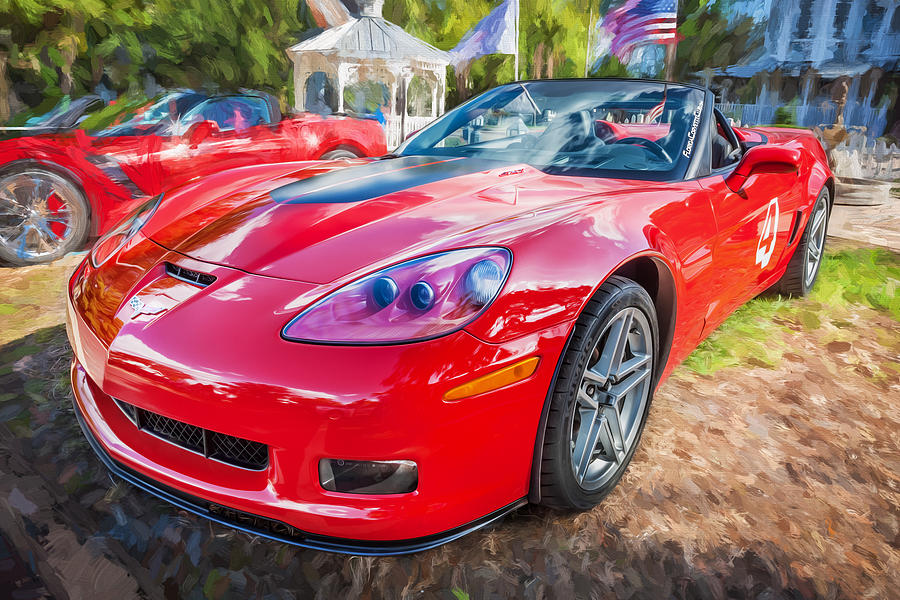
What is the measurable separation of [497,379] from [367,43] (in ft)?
52.3

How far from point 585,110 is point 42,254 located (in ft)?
12.8

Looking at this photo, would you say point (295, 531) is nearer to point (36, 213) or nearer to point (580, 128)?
point (580, 128)

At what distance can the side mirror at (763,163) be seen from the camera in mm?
2316

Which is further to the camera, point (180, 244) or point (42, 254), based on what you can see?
point (42, 254)

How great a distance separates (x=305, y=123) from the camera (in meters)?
5.84

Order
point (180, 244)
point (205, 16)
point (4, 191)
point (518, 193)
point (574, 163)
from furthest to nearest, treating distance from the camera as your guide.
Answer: point (205, 16)
point (4, 191)
point (574, 163)
point (518, 193)
point (180, 244)

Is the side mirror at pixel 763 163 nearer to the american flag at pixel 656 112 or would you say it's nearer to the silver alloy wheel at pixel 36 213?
the american flag at pixel 656 112

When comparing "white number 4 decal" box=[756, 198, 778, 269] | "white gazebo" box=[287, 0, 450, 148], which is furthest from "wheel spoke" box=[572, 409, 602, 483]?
"white gazebo" box=[287, 0, 450, 148]

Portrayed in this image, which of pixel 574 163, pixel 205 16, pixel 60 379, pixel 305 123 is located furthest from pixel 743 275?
pixel 205 16

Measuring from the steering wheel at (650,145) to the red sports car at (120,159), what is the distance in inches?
133

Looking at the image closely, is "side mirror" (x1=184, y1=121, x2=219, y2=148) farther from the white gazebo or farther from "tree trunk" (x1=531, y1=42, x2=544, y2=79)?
"tree trunk" (x1=531, y1=42, x2=544, y2=79)

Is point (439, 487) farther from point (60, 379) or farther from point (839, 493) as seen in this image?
point (60, 379)

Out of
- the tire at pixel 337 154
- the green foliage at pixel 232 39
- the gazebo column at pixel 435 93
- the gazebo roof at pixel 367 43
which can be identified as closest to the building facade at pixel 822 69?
the green foliage at pixel 232 39

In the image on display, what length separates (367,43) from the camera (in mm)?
15625
